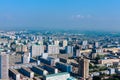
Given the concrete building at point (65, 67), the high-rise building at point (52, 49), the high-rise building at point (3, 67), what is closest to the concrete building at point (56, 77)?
the high-rise building at point (3, 67)

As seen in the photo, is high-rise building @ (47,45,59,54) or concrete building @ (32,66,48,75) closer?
concrete building @ (32,66,48,75)

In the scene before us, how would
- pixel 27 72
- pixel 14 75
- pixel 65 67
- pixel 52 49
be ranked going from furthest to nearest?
pixel 52 49 < pixel 65 67 < pixel 27 72 < pixel 14 75

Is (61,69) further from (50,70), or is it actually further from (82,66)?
(82,66)

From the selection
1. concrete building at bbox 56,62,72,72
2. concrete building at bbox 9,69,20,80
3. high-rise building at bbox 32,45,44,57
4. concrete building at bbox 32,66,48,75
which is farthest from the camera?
high-rise building at bbox 32,45,44,57

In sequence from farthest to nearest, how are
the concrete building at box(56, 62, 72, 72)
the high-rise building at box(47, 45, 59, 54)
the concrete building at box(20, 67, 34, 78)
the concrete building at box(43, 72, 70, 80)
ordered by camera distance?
the high-rise building at box(47, 45, 59, 54) < the concrete building at box(56, 62, 72, 72) < the concrete building at box(20, 67, 34, 78) < the concrete building at box(43, 72, 70, 80)

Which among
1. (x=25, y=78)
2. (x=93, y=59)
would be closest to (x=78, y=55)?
(x=93, y=59)

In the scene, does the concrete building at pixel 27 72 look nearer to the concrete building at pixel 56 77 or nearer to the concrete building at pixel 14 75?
the concrete building at pixel 14 75

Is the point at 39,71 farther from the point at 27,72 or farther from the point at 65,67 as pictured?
the point at 65,67

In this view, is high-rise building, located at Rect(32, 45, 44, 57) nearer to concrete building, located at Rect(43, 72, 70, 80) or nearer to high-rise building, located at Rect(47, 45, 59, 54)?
high-rise building, located at Rect(47, 45, 59, 54)

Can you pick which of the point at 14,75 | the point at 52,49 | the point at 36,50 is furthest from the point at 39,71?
the point at 52,49

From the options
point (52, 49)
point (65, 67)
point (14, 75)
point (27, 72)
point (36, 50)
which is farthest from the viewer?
point (52, 49)

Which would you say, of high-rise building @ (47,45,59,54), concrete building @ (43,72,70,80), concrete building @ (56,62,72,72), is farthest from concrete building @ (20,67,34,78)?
high-rise building @ (47,45,59,54)
